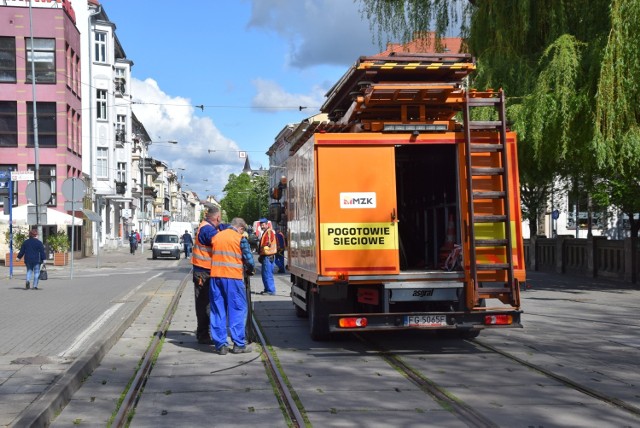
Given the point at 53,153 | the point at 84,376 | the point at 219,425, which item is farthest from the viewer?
the point at 53,153

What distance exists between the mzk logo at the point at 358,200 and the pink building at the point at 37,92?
37.0m

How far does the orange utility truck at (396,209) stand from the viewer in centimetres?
983

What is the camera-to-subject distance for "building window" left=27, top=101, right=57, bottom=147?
44500mm

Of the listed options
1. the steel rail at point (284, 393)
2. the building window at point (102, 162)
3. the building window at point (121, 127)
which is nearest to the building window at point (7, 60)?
the building window at point (102, 162)

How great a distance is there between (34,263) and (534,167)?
521 inches

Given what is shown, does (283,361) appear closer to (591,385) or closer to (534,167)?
(591,385)

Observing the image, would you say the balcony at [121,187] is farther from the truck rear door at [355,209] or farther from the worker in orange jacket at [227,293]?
the truck rear door at [355,209]

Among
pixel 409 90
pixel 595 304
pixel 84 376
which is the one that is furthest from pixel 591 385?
pixel 595 304

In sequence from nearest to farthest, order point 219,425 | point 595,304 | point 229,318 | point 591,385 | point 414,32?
1. point 219,425
2. point 591,385
3. point 229,318
4. point 595,304
5. point 414,32

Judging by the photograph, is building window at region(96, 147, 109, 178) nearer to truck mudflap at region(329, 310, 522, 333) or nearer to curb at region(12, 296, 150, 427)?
curb at region(12, 296, 150, 427)

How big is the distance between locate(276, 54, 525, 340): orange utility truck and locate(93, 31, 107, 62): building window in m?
55.6

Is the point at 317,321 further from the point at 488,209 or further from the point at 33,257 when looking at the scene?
the point at 33,257

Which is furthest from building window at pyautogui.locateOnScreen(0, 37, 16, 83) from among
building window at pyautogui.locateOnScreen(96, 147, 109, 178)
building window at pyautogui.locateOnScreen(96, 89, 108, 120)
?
building window at pyautogui.locateOnScreen(96, 147, 109, 178)

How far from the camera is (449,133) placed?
401 inches
